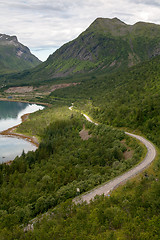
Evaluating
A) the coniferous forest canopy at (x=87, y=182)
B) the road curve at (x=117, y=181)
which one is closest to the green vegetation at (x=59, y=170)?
the coniferous forest canopy at (x=87, y=182)

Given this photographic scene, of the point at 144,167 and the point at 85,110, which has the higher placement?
the point at 144,167

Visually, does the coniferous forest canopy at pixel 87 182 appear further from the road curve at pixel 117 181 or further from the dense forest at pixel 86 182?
the road curve at pixel 117 181

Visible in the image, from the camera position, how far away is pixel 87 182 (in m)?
50.1

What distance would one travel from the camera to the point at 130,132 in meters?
85.1

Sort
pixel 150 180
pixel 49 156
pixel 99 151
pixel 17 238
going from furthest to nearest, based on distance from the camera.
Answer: pixel 49 156 → pixel 99 151 → pixel 150 180 → pixel 17 238

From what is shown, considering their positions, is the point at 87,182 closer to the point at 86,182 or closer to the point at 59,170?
the point at 86,182

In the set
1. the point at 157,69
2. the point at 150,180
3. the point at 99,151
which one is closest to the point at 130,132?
the point at 99,151

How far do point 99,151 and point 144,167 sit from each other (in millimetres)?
22443

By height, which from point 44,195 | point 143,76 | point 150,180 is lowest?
point 44,195

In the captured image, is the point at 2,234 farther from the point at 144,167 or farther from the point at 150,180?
the point at 144,167

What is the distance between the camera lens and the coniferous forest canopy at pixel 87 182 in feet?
100

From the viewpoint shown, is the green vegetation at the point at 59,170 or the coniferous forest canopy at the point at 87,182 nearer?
the coniferous forest canopy at the point at 87,182

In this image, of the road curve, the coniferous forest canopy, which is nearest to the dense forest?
the coniferous forest canopy

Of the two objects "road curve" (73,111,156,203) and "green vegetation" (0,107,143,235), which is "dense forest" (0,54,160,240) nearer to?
"green vegetation" (0,107,143,235)
